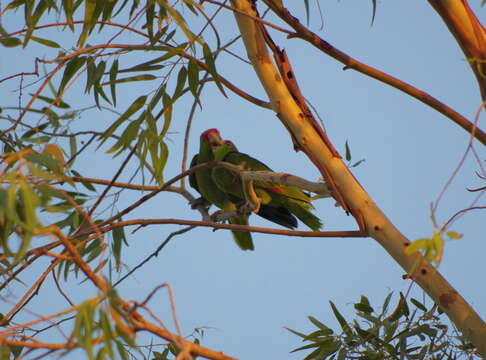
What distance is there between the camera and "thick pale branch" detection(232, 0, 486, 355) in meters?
1.36

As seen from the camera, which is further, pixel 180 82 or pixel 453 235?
pixel 180 82

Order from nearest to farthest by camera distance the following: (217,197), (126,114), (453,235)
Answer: (453,235), (126,114), (217,197)

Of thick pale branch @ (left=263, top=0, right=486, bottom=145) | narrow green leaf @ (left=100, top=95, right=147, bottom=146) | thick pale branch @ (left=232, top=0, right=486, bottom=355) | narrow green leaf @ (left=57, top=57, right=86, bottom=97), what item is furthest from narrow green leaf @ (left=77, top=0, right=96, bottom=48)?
thick pale branch @ (left=263, top=0, right=486, bottom=145)

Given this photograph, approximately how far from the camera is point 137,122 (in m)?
1.67

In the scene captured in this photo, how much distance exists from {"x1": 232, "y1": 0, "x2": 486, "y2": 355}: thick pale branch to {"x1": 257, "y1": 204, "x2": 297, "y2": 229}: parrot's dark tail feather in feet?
4.21

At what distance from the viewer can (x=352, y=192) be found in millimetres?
1524

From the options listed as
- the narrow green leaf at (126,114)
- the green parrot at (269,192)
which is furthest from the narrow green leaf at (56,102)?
the green parrot at (269,192)

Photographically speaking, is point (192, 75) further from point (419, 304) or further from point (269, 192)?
point (269, 192)

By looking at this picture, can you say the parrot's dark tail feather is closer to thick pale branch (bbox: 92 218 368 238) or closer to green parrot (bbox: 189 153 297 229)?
green parrot (bbox: 189 153 297 229)

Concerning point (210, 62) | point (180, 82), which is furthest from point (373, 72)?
point (180, 82)

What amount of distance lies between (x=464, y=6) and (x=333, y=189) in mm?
526

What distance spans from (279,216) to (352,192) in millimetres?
1456

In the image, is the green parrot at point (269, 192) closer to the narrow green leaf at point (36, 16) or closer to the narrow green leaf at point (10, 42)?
the narrow green leaf at point (36, 16)

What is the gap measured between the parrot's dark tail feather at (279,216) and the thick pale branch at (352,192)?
4.21ft
